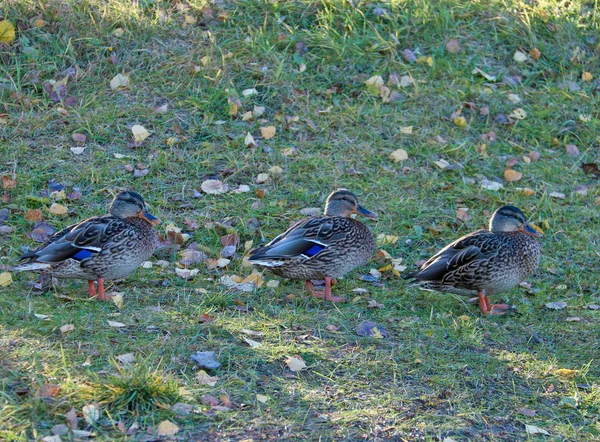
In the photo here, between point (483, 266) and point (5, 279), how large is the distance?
9.96ft

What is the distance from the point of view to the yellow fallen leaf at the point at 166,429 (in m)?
3.79

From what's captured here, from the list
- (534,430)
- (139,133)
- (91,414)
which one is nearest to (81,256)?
(91,414)

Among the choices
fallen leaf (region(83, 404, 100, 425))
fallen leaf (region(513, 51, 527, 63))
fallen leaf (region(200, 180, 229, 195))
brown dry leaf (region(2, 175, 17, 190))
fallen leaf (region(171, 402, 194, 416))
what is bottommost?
fallen leaf (region(200, 180, 229, 195))

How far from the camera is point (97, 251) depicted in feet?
17.8

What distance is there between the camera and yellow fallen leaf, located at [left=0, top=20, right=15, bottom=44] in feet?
26.8

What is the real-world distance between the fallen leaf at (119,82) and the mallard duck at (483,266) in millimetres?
3576

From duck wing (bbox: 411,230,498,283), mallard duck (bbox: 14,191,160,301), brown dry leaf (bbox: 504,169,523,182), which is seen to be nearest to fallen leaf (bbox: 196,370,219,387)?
mallard duck (bbox: 14,191,160,301)

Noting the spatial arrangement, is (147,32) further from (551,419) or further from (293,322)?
(551,419)

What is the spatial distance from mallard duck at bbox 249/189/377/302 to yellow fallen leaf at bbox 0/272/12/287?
60.5 inches

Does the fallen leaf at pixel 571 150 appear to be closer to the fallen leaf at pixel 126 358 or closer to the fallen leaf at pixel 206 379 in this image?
the fallen leaf at pixel 206 379

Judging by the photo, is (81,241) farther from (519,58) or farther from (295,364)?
(519,58)

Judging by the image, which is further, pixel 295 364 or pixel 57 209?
pixel 57 209

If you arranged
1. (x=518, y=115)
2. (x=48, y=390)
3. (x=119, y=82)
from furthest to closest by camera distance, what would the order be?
(x=518, y=115), (x=119, y=82), (x=48, y=390)

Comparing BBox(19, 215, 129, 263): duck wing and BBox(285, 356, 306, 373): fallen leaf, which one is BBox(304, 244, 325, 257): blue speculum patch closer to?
BBox(19, 215, 129, 263): duck wing
